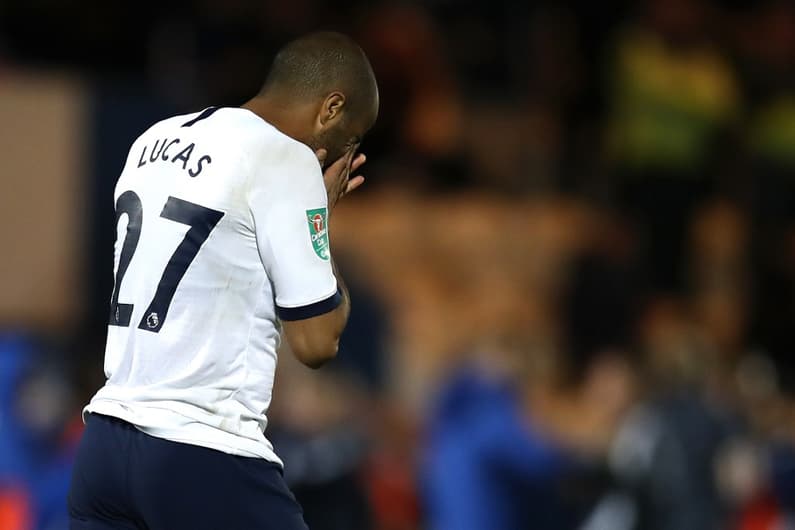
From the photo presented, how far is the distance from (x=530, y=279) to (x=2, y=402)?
385 centimetres

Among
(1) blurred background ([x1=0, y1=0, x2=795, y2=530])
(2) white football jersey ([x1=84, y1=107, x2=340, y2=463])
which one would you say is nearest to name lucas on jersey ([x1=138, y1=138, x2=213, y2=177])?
(2) white football jersey ([x1=84, y1=107, x2=340, y2=463])

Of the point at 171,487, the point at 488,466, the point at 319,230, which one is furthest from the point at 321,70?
the point at 488,466

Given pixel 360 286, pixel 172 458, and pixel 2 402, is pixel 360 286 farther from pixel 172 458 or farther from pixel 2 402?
pixel 172 458

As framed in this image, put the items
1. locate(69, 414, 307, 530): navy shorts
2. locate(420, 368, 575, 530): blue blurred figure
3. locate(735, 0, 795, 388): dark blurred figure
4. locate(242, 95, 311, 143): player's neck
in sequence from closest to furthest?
locate(69, 414, 307, 530): navy shorts
locate(242, 95, 311, 143): player's neck
locate(420, 368, 575, 530): blue blurred figure
locate(735, 0, 795, 388): dark blurred figure

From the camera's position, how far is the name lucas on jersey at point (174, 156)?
3.40 metres

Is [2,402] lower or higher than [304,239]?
lower

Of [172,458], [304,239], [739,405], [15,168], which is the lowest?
[739,405]

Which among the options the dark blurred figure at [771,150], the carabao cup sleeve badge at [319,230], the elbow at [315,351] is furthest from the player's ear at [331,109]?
the dark blurred figure at [771,150]

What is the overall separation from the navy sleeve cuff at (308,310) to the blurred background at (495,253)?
3386 millimetres

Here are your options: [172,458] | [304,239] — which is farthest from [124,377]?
[304,239]

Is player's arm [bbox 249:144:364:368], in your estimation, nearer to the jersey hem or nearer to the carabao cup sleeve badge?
the carabao cup sleeve badge

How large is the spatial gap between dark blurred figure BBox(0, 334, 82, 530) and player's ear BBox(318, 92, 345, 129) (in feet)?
14.0

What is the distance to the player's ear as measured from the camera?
11.6 feet

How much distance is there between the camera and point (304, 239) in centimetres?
339
